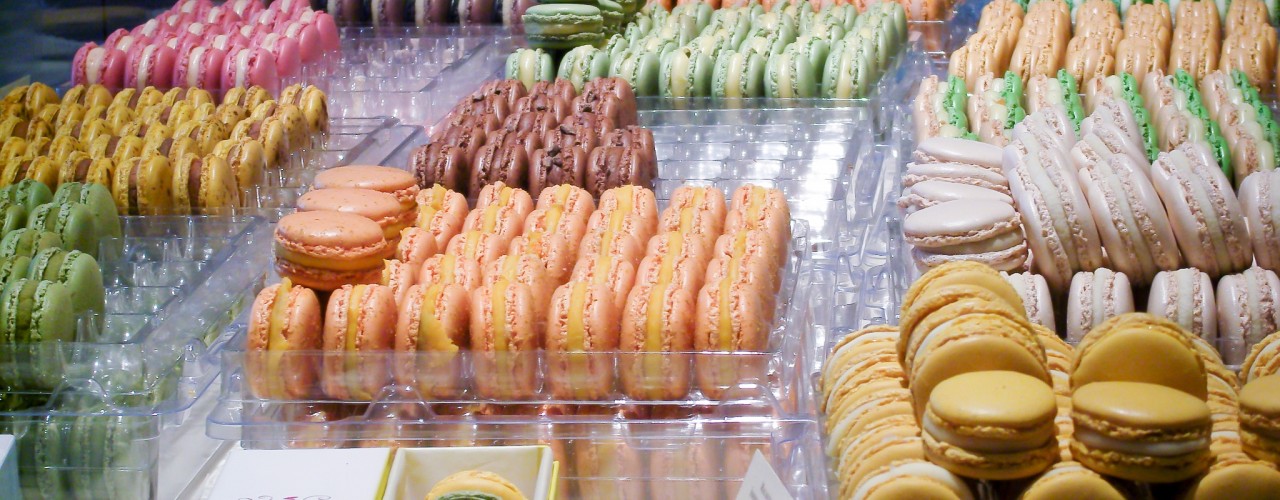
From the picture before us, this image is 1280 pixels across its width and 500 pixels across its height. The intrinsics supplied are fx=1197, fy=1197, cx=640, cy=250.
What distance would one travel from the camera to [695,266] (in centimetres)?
212

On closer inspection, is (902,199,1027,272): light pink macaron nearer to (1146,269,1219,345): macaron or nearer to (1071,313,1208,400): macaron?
(1146,269,1219,345): macaron

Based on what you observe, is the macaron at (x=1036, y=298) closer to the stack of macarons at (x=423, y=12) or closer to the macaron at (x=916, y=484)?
the macaron at (x=916, y=484)

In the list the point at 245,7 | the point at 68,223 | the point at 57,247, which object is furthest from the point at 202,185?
the point at 245,7

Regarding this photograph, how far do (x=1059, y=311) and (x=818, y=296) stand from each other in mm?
450

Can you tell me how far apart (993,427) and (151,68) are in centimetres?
320

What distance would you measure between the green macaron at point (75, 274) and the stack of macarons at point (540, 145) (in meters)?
0.81

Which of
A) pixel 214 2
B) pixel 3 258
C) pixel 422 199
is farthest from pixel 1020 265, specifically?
pixel 214 2

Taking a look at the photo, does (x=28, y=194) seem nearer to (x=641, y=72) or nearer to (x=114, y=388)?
(x=114, y=388)

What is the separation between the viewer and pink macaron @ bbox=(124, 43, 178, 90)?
3711 mm

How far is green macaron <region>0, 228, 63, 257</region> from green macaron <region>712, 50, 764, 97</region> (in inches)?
75.7

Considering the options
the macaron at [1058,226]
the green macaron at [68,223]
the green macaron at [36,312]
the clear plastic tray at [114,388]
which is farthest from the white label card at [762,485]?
the green macaron at [68,223]

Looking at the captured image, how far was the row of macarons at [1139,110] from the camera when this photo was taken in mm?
2465

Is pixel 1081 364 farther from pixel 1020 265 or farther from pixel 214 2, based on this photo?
pixel 214 2

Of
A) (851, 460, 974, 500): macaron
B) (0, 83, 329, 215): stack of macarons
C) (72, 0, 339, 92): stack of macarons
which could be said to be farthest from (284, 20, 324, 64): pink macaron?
(851, 460, 974, 500): macaron
